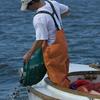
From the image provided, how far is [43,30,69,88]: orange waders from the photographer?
371 inches

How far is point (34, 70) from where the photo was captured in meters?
9.77

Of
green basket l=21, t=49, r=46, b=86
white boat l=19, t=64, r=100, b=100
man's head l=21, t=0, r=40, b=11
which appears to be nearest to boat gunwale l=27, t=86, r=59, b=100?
white boat l=19, t=64, r=100, b=100

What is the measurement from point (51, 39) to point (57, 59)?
264mm

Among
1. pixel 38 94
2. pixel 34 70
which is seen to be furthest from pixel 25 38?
pixel 38 94

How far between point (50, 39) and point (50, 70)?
40cm

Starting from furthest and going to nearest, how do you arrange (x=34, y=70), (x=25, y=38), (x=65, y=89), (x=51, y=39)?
(x=25, y=38) < (x=34, y=70) < (x=51, y=39) < (x=65, y=89)

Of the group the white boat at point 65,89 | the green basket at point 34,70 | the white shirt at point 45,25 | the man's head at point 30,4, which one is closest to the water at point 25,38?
the green basket at point 34,70

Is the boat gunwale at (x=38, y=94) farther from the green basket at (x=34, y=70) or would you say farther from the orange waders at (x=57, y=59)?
the orange waders at (x=57, y=59)

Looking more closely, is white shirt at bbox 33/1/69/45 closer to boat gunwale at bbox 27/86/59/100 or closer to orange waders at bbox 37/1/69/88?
orange waders at bbox 37/1/69/88

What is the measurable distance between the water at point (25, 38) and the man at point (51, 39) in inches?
39.8

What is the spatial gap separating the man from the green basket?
0.15 m

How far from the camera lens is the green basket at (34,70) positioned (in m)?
9.66

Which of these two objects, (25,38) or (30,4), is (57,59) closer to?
(30,4)

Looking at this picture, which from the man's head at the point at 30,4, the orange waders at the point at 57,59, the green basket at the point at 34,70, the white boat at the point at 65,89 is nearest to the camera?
the white boat at the point at 65,89
